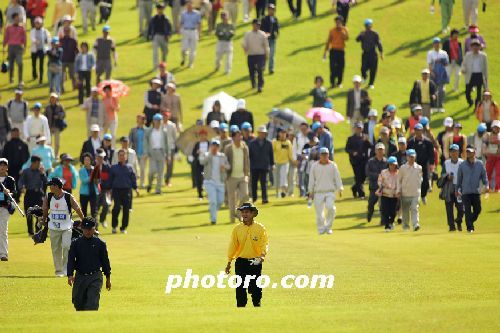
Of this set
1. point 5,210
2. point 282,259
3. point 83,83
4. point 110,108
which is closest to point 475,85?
point 110,108

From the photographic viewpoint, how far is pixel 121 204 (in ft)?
108

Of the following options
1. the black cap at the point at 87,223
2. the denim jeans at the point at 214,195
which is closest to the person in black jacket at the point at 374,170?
the denim jeans at the point at 214,195

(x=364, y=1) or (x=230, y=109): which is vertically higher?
(x=364, y=1)

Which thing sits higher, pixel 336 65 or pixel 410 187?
pixel 336 65

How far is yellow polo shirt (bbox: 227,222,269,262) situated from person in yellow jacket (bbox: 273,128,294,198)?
652 inches

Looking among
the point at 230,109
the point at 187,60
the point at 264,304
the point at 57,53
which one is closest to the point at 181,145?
the point at 230,109

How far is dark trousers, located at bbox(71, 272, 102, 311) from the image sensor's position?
68.1ft

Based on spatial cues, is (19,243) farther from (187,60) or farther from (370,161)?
(187,60)

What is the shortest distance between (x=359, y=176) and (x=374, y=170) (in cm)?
329

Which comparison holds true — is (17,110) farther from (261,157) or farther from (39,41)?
(261,157)

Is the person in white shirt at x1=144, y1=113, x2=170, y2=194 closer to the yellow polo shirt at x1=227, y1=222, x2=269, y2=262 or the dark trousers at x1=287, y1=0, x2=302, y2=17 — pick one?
the dark trousers at x1=287, y1=0, x2=302, y2=17

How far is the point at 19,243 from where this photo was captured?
30391mm

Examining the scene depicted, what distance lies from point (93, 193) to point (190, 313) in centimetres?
1315

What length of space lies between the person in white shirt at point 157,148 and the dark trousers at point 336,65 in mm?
8739
